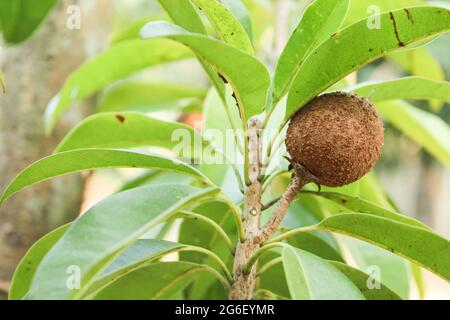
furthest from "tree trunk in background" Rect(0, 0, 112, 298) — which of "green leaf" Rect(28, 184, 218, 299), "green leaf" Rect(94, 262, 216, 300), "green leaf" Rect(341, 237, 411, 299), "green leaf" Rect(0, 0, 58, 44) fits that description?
"green leaf" Rect(28, 184, 218, 299)

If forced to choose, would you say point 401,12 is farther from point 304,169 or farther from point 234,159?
point 234,159

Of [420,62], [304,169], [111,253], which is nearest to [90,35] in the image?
[420,62]

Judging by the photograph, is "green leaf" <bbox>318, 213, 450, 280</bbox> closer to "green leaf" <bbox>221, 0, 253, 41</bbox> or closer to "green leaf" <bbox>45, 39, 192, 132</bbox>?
"green leaf" <bbox>221, 0, 253, 41</bbox>

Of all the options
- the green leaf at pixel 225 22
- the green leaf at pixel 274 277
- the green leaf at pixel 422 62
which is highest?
the green leaf at pixel 422 62

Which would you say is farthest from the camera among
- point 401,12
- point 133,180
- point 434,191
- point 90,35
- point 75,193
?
point 434,191

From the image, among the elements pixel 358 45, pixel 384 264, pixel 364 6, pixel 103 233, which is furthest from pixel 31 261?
pixel 364 6

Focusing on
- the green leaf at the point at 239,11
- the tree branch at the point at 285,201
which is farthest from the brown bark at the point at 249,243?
the green leaf at the point at 239,11

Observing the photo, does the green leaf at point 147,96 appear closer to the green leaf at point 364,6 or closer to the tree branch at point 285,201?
the green leaf at point 364,6

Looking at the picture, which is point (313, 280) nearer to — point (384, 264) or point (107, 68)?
point (384, 264)
